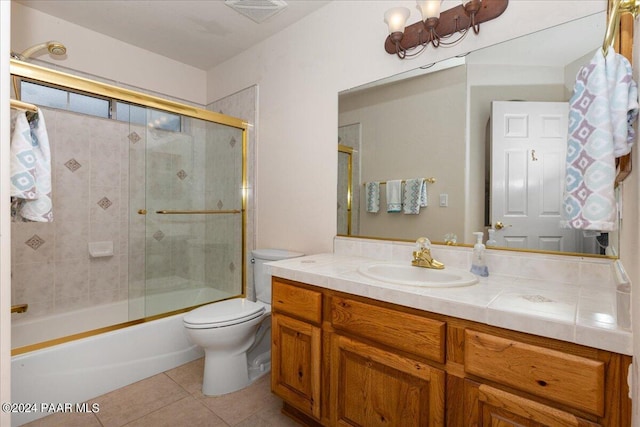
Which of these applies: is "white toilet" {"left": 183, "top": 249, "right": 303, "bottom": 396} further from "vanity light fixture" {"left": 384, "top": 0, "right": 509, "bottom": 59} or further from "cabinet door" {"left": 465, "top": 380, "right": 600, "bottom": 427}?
"vanity light fixture" {"left": 384, "top": 0, "right": 509, "bottom": 59}

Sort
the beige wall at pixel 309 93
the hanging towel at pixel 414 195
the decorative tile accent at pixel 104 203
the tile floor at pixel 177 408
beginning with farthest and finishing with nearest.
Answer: the decorative tile accent at pixel 104 203 → the beige wall at pixel 309 93 → the hanging towel at pixel 414 195 → the tile floor at pixel 177 408

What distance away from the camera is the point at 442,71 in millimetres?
1624

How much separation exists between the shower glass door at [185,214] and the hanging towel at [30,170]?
1095 mm

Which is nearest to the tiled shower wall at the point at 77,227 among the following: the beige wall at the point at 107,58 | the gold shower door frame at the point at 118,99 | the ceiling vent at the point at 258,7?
the gold shower door frame at the point at 118,99

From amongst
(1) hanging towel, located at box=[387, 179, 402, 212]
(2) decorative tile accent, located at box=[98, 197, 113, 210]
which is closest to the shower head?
(2) decorative tile accent, located at box=[98, 197, 113, 210]

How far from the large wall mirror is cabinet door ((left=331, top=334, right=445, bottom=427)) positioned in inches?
28.2

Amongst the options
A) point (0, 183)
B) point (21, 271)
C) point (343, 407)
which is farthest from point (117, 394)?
point (0, 183)

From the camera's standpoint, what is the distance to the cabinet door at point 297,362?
1.43 m

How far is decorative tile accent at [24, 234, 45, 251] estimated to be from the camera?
222 centimetres

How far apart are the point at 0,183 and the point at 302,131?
1.68m

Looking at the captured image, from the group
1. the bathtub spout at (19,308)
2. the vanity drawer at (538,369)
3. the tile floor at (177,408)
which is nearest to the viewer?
the vanity drawer at (538,369)

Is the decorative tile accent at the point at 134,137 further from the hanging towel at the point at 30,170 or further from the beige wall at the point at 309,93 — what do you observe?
the hanging towel at the point at 30,170

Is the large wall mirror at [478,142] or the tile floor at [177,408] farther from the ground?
the large wall mirror at [478,142]

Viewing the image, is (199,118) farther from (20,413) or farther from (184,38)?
(20,413)
